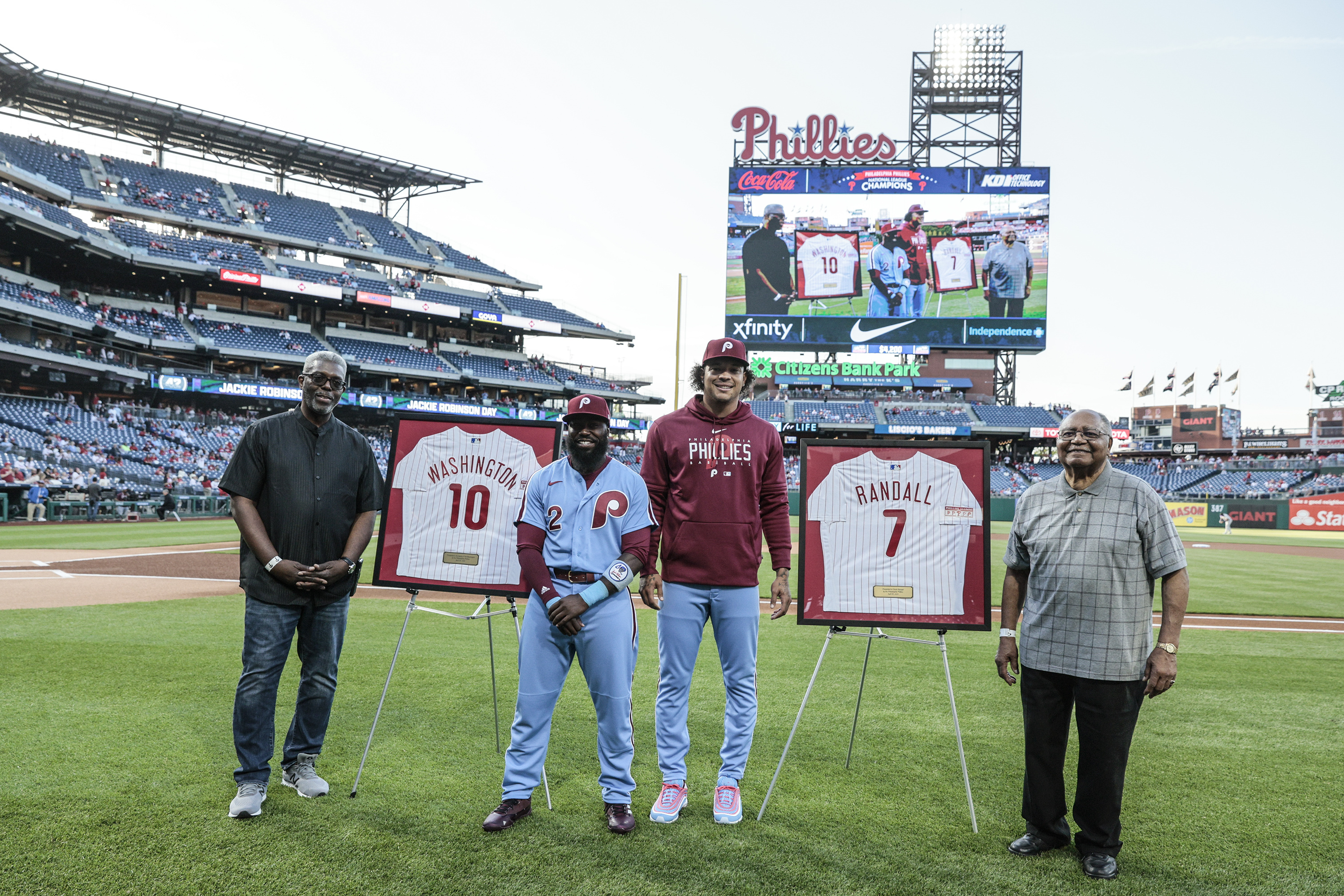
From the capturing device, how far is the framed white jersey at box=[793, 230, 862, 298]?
47.9m

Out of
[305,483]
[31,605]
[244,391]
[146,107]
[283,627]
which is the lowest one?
[31,605]

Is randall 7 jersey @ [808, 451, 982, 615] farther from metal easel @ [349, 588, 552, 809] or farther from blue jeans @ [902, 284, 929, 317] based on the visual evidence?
blue jeans @ [902, 284, 929, 317]

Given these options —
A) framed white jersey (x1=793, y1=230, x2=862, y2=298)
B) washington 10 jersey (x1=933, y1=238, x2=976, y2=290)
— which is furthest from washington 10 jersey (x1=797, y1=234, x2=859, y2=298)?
washington 10 jersey (x1=933, y1=238, x2=976, y2=290)

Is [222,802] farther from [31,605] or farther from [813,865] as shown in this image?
[31,605]

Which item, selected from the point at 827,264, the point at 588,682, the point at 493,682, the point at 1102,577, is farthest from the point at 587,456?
the point at 827,264

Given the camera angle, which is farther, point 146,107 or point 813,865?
point 146,107

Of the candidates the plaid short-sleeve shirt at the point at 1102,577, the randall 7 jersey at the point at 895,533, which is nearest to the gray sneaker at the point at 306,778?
the randall 7 jersey at the point at 895,533

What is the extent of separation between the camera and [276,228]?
5256 cm

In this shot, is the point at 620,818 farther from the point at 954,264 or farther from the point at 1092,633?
the point at 954,264

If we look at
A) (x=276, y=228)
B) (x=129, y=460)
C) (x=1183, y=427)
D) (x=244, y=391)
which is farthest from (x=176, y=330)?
(x=1183, y=427)

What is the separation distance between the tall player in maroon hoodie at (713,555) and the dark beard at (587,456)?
0.27 metres

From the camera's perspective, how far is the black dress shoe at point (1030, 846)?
374 centimetres

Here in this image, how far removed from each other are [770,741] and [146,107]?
186 feet

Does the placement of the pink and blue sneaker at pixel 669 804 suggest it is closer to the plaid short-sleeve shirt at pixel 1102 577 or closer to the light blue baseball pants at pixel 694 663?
the light blue baseball pants at pixel 694 663
